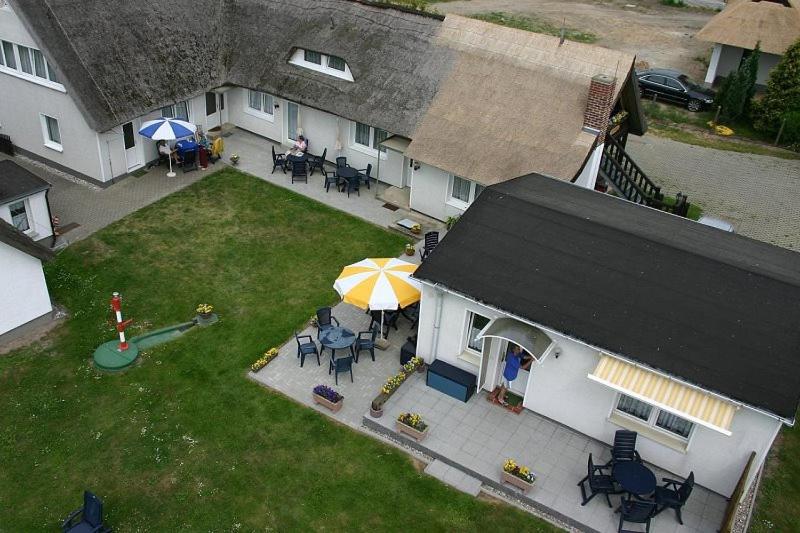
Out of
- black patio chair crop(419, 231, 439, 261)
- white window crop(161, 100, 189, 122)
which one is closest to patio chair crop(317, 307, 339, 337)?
black patio chair crop(419, 231, 439, 261)

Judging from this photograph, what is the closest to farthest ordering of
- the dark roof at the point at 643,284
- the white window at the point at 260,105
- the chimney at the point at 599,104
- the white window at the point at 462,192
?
the dark roof at the point at 643,284 → the chimney at the point at 599,104 → the white window at the point at 462,192 → the white window at the point at 260,105

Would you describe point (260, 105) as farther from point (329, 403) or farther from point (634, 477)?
point (634, 477)

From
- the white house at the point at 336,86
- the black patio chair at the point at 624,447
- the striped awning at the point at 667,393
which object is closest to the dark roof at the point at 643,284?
the striped awning at the point at 667,393

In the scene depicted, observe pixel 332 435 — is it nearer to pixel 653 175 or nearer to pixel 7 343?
pixel 7 343

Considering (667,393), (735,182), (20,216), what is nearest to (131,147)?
(20,216)

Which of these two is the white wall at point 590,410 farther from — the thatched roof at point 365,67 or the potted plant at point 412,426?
the thatched roof at point 365,67

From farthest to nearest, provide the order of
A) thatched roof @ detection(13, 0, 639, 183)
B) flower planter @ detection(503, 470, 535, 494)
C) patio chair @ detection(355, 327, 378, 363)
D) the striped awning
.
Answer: thatched roof @ detection(13, 0, 639, 183) → patio chair @ detection(355, 327, 378, 363) → flower planter @ detection(503, 470, 535, 494) → the striped awning

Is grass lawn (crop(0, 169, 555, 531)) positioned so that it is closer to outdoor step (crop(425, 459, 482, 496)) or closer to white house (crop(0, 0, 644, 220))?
outdoor step (crop(425, 459, 482, 496))
